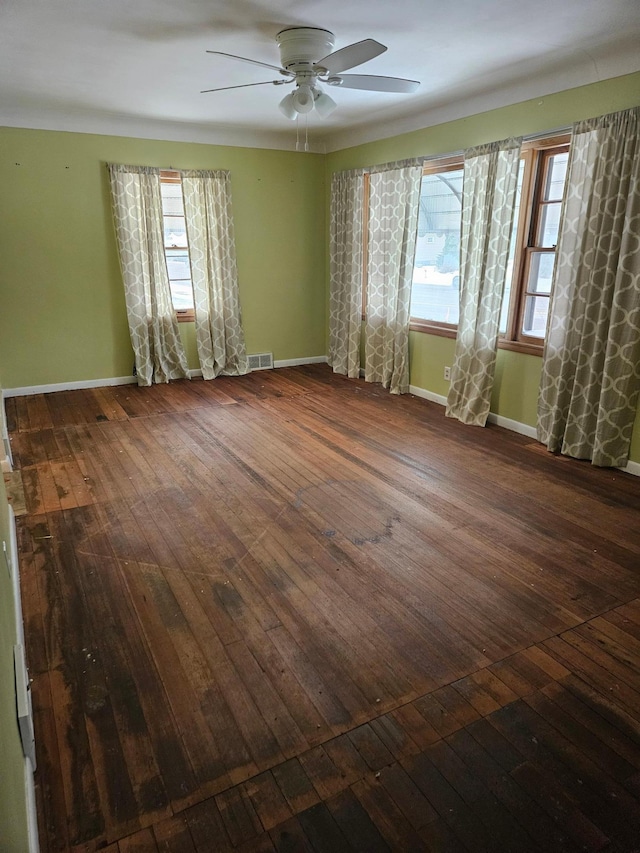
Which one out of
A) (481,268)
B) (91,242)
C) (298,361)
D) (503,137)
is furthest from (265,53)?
(298,361)

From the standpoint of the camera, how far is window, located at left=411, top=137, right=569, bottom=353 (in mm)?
4270

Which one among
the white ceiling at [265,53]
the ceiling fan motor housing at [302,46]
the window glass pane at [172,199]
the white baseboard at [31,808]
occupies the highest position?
the white ceiling at [265,53]

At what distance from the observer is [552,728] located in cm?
188

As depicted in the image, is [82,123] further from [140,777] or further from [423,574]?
[140,777]

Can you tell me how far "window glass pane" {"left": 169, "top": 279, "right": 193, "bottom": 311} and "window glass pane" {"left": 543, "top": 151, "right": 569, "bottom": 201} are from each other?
12.7 feet

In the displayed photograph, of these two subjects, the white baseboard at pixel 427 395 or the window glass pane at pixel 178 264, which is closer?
the white baseboard at pixel 427 395

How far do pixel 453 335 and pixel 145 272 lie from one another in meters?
3.33

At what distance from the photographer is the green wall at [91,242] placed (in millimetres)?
5348

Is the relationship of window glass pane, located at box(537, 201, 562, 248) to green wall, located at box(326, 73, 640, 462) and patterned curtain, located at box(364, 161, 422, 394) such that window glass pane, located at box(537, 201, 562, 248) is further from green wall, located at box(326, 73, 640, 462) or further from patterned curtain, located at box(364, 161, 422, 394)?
patterned curtain, located at box(364, 161, 422, 394)

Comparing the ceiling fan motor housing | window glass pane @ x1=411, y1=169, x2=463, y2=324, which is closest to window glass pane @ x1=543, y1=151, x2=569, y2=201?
window glass pane @ x1=411, y1=169, x2=463, y2=324

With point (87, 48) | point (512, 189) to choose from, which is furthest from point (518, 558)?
point (87, 48)

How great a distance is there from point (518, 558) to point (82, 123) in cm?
555

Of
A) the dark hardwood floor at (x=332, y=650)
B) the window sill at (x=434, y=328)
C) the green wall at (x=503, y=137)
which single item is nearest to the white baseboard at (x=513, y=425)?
the green wall at (x=503, y=137)

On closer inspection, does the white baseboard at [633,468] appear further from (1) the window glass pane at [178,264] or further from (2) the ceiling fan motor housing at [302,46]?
(1) the window glass pane at [178,264]
